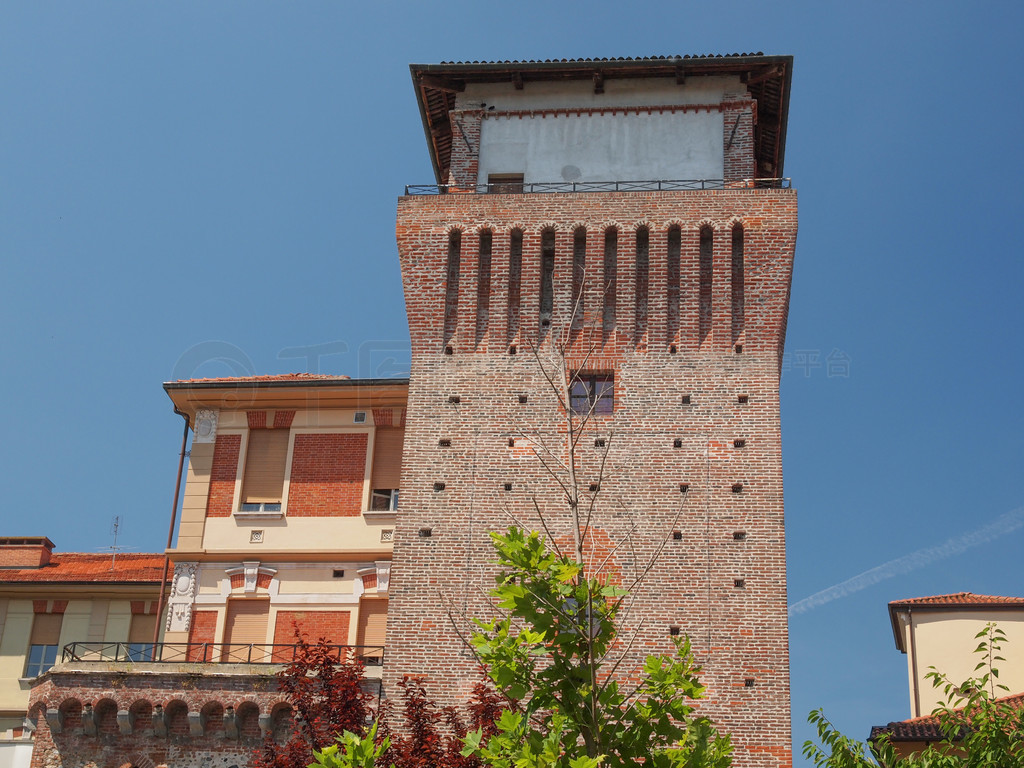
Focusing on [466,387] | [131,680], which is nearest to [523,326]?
[466,387]

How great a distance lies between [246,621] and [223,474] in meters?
3.41

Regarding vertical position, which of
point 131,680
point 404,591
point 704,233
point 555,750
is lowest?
point 555,750

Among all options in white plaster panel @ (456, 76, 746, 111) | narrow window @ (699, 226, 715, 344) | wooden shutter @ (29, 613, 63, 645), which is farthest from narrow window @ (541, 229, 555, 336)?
wooden shutter @ (29, 613, 63, 645)

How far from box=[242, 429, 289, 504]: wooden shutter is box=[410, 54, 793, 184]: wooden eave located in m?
7.47

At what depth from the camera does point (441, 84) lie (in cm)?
3033

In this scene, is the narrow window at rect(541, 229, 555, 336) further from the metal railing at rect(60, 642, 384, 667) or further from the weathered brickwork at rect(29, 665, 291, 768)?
the weathered brickwork at rect(29, 665, 291, 768)

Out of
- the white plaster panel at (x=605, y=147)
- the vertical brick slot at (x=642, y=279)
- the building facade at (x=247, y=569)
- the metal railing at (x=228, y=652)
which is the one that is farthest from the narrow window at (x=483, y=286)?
the metal railing at (x=228, y=652)

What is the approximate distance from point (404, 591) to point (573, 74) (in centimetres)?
1202

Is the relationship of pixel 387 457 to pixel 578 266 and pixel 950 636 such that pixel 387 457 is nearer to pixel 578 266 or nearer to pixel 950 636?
pixel 578 266

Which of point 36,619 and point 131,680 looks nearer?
point 131,680

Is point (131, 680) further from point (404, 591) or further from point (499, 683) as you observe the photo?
point (499, 683)

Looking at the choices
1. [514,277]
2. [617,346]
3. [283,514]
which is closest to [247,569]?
[283,514]

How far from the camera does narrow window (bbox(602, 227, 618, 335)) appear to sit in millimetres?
27250

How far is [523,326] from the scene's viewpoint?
89.3ft
